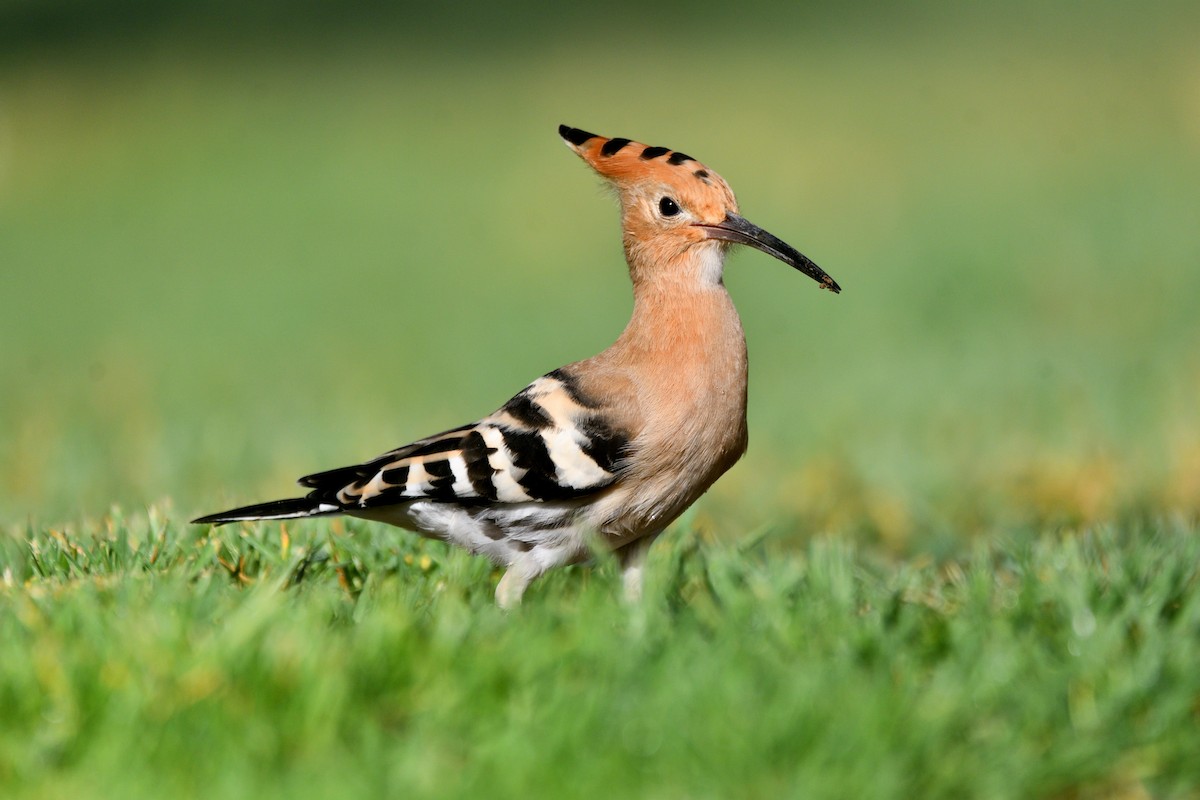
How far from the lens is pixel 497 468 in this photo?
3.87 metres

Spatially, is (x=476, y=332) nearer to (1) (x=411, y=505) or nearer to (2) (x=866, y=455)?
(2) (x=866, y=455)

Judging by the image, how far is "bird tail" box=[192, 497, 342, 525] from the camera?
389cm

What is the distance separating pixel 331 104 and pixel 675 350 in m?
13.8

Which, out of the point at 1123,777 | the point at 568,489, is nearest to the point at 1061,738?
the point at 1123,777

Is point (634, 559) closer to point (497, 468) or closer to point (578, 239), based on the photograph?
point (497, 468)

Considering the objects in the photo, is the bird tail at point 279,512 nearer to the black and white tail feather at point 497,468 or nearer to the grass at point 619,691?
the black and white tail feather at point 497,468

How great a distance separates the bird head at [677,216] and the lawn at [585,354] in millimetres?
829

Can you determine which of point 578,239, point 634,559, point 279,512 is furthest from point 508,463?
point 578,239

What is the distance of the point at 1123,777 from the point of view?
2719mm

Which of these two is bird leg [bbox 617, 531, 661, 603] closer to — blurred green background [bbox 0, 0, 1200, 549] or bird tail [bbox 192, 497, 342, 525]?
bird tail [bbox 192, 497, 342, 525]

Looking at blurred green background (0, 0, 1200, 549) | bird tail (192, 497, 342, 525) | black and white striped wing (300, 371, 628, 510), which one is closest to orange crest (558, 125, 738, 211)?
black and white striped wing (300, 371, 628, 510)

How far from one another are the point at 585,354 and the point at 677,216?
4882 mm

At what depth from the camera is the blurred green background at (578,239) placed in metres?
6.69

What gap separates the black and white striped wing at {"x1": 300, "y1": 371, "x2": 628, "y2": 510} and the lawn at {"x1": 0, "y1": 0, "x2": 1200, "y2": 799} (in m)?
0.22
